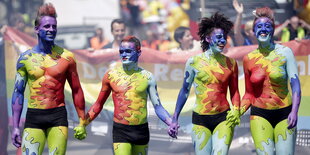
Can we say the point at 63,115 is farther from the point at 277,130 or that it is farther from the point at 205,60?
the point at 277,130

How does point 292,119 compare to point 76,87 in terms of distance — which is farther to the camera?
point 76,87

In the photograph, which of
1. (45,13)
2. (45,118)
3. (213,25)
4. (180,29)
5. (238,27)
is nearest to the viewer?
(45,118)

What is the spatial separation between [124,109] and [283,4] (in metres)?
4.80

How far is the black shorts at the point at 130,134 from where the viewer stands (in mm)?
7871

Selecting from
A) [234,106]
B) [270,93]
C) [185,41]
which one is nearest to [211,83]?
[234,106]

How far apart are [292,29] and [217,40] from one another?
353cm

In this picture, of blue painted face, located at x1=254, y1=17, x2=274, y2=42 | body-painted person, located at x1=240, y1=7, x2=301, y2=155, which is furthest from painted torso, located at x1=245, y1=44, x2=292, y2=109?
blue painted face, located at x1=254, y1=17, x2=274, y2=42

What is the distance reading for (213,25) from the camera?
8438 millimetres

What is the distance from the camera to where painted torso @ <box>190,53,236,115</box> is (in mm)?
8203

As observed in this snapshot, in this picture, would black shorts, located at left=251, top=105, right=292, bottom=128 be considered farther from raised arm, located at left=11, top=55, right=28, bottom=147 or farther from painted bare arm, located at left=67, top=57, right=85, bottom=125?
raised arm, located at left=11, top=55, right=28, bottom=147

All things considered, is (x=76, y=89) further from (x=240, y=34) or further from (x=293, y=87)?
(x=240, y=34)

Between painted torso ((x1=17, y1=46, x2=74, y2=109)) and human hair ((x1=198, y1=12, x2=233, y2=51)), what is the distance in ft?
5.36

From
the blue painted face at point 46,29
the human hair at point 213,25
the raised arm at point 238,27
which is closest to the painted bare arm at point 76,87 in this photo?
the blue painted face at point 46,29

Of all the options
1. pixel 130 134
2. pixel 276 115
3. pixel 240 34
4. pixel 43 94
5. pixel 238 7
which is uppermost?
pixel 238 7
